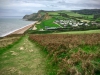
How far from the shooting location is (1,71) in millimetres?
15289

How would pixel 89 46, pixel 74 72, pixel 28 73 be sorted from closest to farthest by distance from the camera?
pixel 74 72 → pixel 28 73 → pixel 89 46

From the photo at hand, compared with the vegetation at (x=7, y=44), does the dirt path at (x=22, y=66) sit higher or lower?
higher

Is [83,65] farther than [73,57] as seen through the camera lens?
No

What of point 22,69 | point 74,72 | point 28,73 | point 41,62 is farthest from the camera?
point 41,62

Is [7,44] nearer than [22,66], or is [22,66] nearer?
[22,66]

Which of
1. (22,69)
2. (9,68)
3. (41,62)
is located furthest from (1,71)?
(41,62)

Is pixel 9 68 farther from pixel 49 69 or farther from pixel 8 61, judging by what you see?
pixel 49 69

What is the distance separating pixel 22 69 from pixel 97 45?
34.6 ft

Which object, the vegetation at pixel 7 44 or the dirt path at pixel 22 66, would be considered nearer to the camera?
the dirt path at pixel 22 66

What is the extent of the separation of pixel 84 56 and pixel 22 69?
634 centimetres

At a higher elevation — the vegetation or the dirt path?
the dirt path

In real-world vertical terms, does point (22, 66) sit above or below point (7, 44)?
above

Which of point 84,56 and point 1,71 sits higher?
Result: point 84,56

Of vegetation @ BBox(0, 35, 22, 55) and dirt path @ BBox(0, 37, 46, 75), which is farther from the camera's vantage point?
vegetation @ BBox(0, 35, 22, 55)
